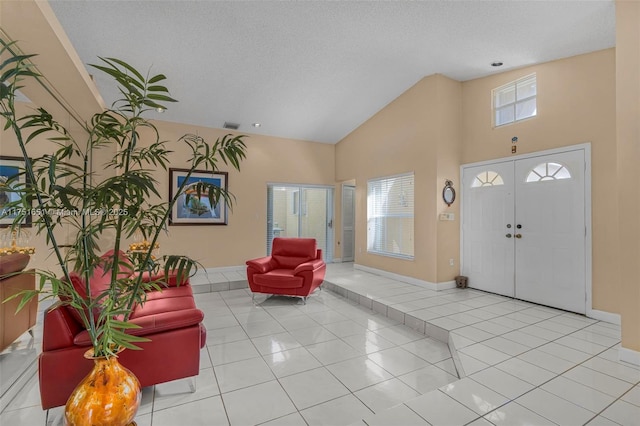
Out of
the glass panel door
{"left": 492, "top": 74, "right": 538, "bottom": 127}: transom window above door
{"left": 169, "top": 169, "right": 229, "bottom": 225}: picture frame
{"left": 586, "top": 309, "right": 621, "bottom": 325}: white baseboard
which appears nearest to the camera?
{"left": 586, "top": 309, "right": 621, "bottom": 325}: white baseboard

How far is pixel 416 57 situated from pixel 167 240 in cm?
508

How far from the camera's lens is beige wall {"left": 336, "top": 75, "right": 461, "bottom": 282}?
478 centimetres

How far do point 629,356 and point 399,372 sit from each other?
6.00ft

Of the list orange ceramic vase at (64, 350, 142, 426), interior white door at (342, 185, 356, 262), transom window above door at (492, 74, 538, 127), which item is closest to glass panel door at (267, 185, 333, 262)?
interior white door at (342, 185, 356, 262)

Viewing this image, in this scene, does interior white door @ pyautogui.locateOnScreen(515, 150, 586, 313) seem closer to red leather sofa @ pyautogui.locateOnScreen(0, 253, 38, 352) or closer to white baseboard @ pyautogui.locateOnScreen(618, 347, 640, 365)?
white baseboard @ pyautogui.locateOnScreen(618, 347, 640, 365)

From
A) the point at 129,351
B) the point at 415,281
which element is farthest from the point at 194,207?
the point at 415,281

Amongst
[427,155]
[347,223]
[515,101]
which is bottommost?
[347,223]

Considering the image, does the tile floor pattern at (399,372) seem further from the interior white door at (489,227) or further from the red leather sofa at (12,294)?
the interior white door at (489,227)

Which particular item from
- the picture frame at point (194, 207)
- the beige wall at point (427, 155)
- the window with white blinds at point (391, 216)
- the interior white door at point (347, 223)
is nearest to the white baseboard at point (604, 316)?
the beige wall at point (427, 155)

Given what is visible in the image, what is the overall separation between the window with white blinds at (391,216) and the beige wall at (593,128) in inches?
66.5

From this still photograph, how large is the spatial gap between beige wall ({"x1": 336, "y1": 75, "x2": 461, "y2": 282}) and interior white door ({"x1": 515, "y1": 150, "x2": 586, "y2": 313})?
38.2 inches

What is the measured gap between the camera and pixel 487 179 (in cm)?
470

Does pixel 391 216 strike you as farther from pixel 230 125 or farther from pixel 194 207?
pixel 194 207

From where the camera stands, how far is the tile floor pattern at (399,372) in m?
1.92
